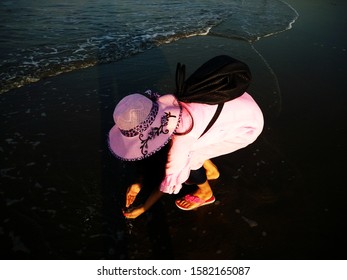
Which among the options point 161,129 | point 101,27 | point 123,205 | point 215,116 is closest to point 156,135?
point 161,129

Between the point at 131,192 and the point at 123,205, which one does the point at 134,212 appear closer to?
the point at 131,192

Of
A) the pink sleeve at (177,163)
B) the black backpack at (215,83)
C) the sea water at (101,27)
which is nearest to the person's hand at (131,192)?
the pink sleeve at (177,163)

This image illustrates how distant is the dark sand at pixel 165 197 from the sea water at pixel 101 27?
890mm

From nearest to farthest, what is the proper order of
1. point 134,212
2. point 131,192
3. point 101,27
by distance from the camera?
point 134,212
point 131,192
point 101,27

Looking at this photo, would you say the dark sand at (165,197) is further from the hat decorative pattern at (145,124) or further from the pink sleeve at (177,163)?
the hat decorative pattern at (145,124)

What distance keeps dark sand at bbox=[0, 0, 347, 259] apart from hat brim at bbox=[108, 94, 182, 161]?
1.00 metres

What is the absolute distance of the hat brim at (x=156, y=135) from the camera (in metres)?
1.94

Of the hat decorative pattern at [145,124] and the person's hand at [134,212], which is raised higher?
the hat decorative pattern at [145,124]

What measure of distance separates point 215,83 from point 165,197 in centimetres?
154

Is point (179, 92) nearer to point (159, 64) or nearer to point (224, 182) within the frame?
point (224, 182)

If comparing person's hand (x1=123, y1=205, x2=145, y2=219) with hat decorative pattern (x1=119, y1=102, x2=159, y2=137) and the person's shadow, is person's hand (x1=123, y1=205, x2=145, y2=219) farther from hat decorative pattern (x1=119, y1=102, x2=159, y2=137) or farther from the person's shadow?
hat decorative pattern (x1=119, y1=102, x2=159, y2=137)

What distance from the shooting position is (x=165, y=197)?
306 centimetres

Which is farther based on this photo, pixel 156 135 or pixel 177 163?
pixel 177 163

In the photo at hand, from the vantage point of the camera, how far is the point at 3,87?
4.76 metres
